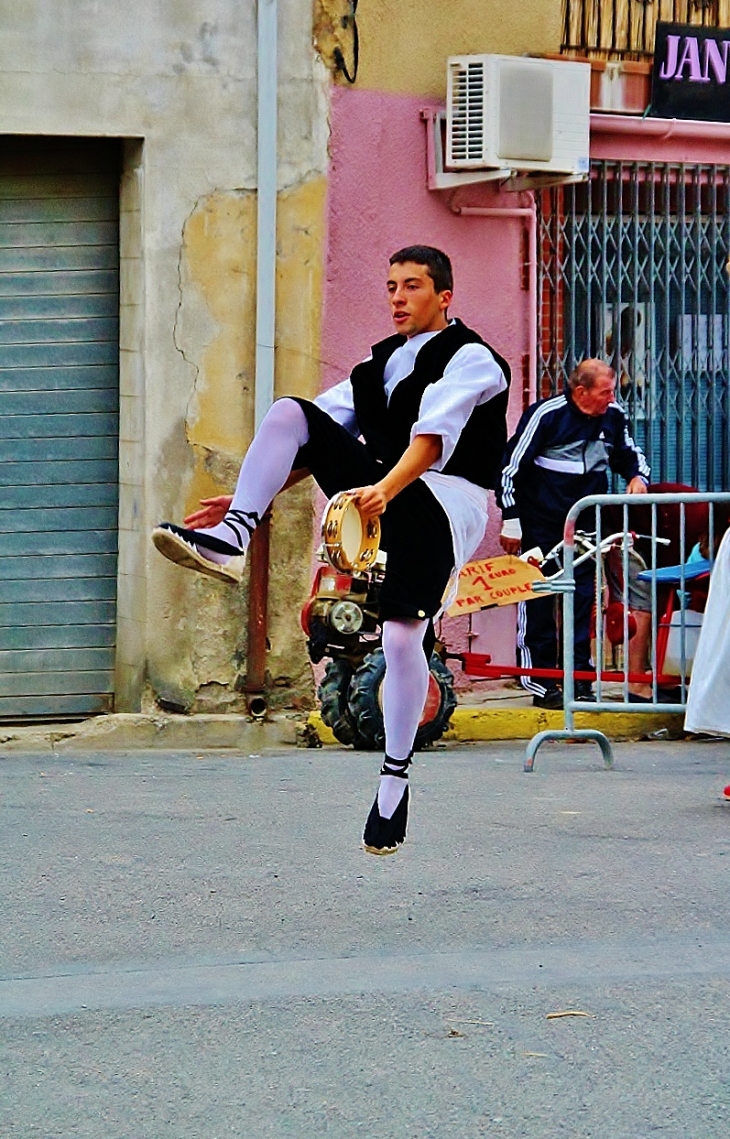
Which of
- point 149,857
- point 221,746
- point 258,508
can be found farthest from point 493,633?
point 258,508

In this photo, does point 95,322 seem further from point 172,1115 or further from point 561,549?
point 172,1115

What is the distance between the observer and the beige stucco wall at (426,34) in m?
11.4

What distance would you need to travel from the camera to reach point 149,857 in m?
7.81

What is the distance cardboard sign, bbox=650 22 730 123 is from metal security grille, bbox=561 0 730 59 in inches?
2.5

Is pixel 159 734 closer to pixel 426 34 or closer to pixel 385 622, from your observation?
pixel 426 34

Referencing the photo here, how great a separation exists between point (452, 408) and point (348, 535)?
53 cm

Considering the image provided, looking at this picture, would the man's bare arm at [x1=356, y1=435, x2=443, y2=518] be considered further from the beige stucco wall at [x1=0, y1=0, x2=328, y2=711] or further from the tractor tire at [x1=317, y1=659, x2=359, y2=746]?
the beige stucco wall at [x1=0, y1=0, x2=328, y2=711]

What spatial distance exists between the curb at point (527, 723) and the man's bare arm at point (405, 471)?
196 inches

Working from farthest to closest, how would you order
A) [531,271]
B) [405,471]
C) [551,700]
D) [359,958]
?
[531,271] → [551,700] → [359,958] → [405,471]

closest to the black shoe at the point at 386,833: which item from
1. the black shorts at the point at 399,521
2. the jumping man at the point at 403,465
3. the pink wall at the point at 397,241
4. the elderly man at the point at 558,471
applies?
the jumping man at the point at 403,465

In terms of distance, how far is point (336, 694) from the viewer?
10414 mm

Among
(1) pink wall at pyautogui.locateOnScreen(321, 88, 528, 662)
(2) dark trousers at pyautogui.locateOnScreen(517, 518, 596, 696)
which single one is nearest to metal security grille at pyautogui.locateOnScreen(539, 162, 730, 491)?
(1) pink wall at pyautogui.locateOnScreen(321, 88, 528, 662)

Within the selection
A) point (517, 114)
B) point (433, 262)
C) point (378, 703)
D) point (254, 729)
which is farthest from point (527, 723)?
point (433, 262)

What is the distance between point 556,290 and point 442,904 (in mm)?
5916
